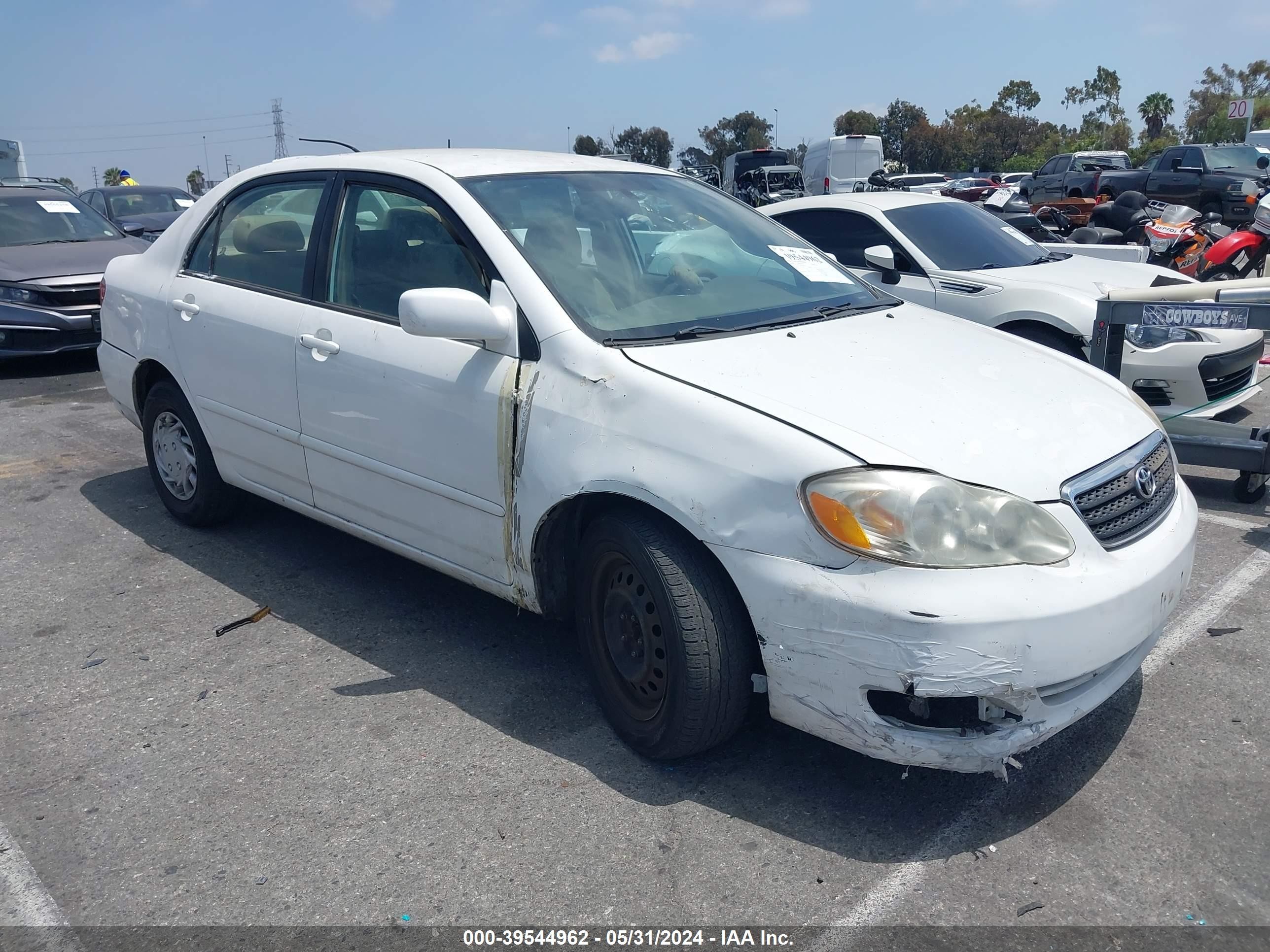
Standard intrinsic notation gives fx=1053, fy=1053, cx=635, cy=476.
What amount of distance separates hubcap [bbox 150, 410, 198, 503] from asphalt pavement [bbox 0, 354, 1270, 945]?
0.77 m

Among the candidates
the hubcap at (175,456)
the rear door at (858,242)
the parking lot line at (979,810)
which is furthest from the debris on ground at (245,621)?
the rear door at (858,242)

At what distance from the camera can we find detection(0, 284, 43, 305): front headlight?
8922mm

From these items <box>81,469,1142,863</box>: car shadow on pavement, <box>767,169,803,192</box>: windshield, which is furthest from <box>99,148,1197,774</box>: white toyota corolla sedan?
<box>767,169,803,192</box>: windshield

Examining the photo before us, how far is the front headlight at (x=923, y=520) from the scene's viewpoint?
2.51 metres

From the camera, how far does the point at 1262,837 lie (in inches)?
105

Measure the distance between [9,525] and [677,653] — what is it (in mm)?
4065

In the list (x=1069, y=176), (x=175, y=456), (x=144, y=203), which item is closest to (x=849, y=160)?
(x=1069, y=176)

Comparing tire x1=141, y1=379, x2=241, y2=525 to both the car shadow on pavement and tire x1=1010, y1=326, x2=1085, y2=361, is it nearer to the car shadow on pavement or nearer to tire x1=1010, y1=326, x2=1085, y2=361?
the car shadow on pavement

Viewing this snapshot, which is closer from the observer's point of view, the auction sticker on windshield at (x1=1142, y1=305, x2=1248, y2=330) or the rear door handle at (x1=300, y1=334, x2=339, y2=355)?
the rear door handle at (x1=300, y1=334, x2=339, y2=355)

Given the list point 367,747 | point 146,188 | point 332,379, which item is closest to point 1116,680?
point 367,747

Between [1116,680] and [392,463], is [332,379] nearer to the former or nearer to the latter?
[392,463]

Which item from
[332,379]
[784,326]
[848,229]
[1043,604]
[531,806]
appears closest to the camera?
[1043,604]

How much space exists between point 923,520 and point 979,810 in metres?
0.89

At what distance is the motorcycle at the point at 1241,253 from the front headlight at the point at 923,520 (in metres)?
8.85
